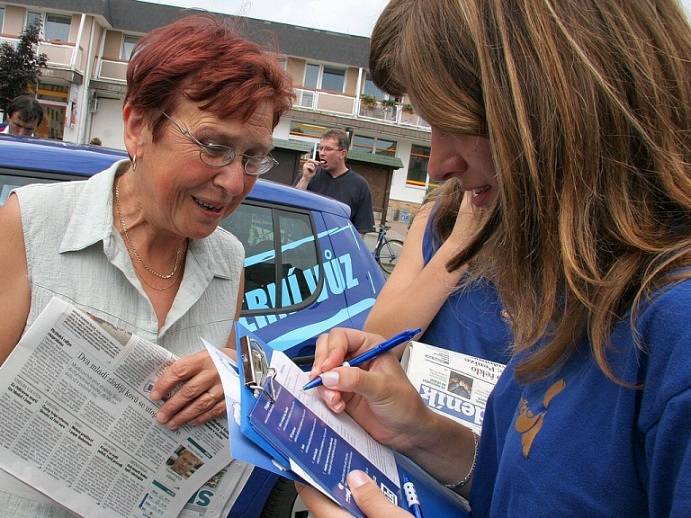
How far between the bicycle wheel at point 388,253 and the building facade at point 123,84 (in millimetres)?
14103

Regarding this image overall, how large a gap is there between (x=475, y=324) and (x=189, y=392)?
0.78 meters

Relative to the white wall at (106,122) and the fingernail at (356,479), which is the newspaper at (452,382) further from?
the white wall at (106,122)

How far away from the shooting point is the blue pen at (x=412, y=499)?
1042mm

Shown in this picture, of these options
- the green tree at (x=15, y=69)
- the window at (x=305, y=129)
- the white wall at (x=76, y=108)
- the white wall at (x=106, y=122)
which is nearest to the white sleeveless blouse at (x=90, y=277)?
the green tree at (x=15, y=69)

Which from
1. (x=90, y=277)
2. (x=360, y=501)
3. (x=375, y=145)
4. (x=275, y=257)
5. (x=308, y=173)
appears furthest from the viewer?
(x=375, y=145)

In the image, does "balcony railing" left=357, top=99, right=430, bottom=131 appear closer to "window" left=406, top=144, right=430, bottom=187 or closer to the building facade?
the building facade

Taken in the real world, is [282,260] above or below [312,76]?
below

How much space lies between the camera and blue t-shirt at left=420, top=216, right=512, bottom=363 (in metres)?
1.60

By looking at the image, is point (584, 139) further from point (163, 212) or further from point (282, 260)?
point (282, 260)

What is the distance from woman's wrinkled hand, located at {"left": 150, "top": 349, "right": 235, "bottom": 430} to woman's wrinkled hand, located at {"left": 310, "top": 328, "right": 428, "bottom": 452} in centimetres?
29

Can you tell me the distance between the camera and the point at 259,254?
2.76 m

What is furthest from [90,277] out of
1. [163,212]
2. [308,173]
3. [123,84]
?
[123,84]

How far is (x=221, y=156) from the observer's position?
158 centimetres

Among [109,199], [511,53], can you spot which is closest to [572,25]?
[511,53]
